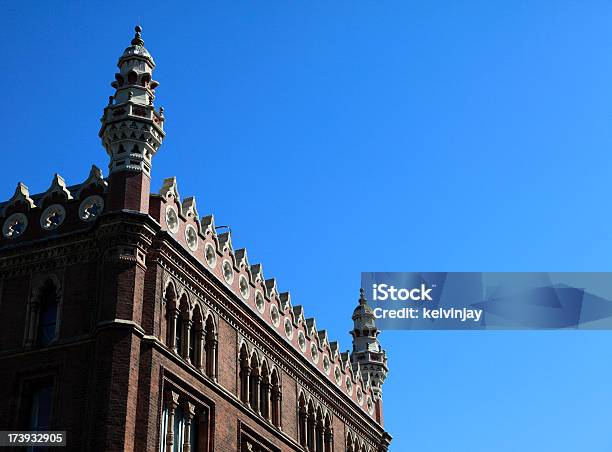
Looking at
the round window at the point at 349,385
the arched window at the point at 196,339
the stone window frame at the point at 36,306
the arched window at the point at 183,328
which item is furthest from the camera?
the round window at the point at 349,385

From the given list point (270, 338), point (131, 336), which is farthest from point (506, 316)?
point (131, 336)

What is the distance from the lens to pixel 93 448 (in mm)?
33062

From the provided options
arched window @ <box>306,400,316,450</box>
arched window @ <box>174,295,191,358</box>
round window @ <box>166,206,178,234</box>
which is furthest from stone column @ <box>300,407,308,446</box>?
round window @ <box>166,206,178,234</box>

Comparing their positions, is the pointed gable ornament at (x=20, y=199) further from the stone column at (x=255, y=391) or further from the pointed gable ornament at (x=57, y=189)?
the stone column at (x=255, y=391)

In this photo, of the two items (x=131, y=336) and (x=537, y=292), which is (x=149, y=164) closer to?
(x=131, y=336)

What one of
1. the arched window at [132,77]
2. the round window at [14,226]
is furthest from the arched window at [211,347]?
the arched window at [132,77]

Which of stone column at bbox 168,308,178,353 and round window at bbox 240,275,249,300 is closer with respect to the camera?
stone column at bbox 168,308,178,353

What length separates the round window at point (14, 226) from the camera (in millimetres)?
39250

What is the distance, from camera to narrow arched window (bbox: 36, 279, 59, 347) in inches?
1463

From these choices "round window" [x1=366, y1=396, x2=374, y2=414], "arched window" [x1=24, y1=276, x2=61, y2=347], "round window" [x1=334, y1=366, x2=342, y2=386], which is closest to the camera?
"arched window" [x1=24, y1=276, x2=61, y2=347]

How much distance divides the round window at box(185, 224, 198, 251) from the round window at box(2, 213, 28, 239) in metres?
5.51

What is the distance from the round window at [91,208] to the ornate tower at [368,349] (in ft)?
73.6

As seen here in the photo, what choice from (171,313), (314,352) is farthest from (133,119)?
(314,352)

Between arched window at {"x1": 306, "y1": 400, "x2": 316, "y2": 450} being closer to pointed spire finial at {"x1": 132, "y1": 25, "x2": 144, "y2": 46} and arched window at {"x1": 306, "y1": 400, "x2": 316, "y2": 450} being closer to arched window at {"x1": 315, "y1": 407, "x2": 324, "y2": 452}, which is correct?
arched window at {"x1": 315, "y1": 407, "x2": 324, "y2": 452}
